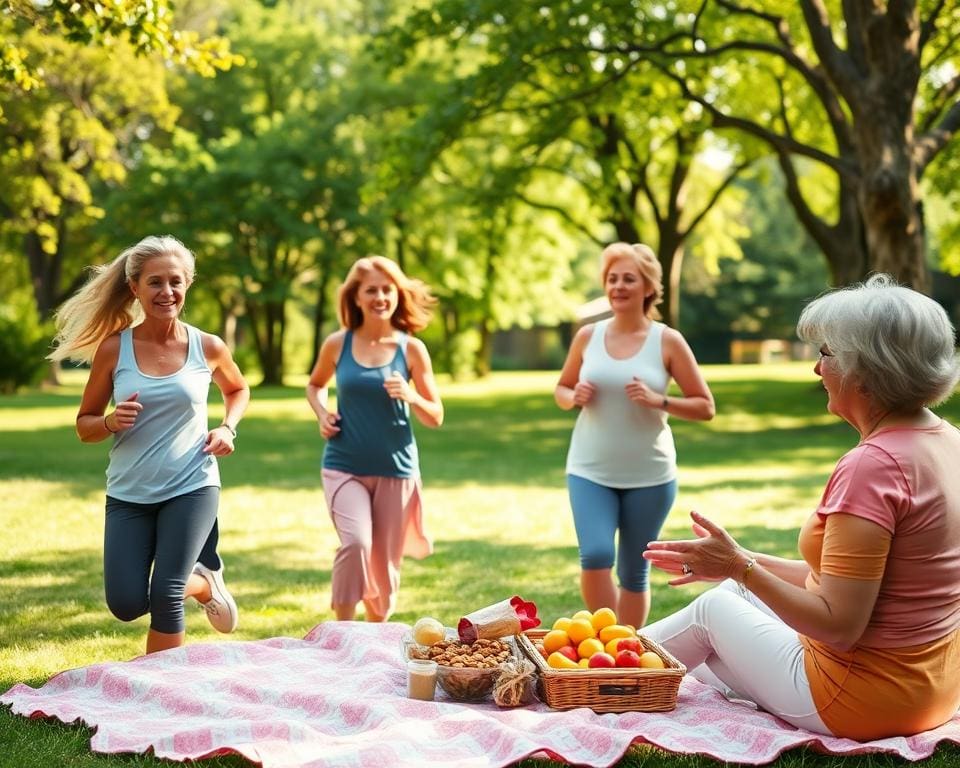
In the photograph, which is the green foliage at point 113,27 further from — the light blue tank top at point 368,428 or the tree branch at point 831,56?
the tree branch at point 831,56

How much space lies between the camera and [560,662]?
5148mm

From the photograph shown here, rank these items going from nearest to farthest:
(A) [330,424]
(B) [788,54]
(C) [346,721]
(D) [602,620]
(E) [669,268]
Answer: (C) [346,721]
(D) [602,620]
(A) [330,424]
(B) [788,54]
(E) [669,268]

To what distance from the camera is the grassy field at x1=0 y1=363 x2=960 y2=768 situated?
22.1 feet

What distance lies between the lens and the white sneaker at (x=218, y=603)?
6215 mm

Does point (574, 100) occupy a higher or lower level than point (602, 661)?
higher

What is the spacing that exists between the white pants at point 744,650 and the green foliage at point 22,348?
31629mm

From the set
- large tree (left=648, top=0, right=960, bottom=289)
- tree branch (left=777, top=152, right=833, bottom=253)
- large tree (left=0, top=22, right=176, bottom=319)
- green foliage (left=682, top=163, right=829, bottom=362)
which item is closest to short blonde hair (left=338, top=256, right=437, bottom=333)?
large tree (left=648, top=0, right=960, bottom=289)

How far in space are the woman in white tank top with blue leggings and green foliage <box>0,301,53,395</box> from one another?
30.1 m

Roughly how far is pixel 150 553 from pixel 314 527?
615 cm

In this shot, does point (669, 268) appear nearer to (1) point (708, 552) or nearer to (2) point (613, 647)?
(2) point (613, 647)

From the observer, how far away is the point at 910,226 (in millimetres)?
15766

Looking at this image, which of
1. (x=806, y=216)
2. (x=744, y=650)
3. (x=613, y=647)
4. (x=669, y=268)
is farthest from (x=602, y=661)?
(x=669, y=268)

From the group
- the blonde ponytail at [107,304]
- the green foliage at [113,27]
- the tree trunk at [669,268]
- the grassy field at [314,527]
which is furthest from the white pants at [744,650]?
the tree trunk at [669,268]

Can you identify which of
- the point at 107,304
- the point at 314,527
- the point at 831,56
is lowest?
the point at 314,527
